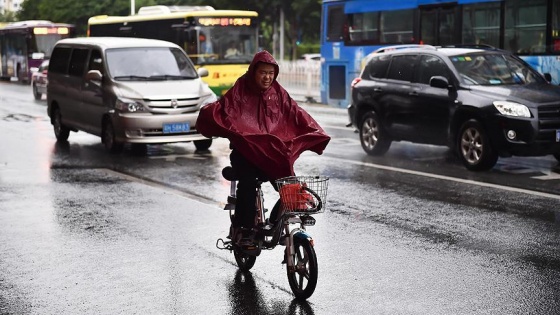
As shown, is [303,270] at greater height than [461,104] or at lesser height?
lesser

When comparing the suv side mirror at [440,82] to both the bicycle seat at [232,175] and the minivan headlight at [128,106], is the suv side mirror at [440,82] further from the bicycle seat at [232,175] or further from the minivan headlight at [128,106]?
the bicycle seat at [232,175]

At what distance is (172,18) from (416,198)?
20613 mm

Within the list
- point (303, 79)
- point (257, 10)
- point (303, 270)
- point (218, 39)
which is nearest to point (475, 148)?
point (303, 270)

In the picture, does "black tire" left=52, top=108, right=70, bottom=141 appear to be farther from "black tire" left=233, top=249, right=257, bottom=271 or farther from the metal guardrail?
the metal guardrail

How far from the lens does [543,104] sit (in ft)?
44.7

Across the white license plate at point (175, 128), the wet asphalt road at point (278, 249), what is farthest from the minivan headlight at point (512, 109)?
the white license plate at point (175, 128)

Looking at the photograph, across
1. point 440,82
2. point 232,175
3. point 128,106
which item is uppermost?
point 440,82

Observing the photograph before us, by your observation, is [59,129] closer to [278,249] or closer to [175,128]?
[175,128]

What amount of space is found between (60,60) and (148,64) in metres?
2.55

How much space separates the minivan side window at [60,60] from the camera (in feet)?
60.3

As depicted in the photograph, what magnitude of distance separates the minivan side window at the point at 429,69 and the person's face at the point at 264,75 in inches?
318

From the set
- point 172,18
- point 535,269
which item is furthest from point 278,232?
point 172,18

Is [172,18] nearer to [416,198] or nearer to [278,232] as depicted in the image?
[416,198]

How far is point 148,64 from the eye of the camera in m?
17.0
